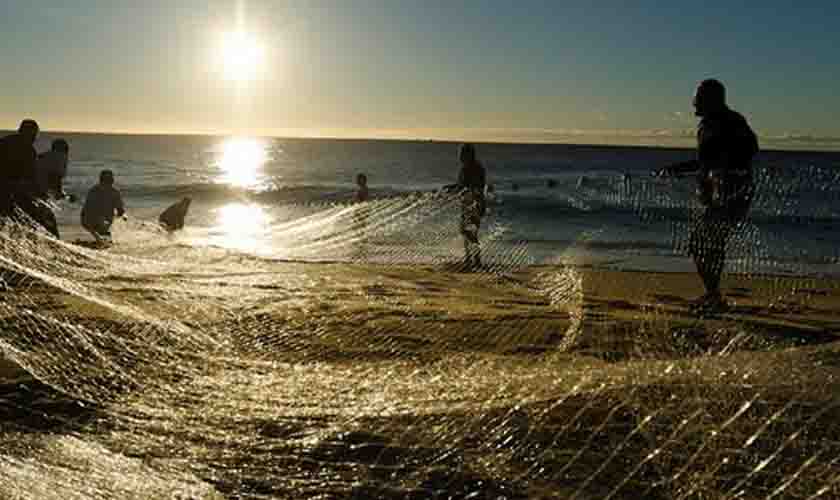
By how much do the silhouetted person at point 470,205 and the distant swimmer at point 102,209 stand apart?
16.7ft

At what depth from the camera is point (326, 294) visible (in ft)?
26.7

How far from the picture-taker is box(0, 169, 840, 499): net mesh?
348 cm

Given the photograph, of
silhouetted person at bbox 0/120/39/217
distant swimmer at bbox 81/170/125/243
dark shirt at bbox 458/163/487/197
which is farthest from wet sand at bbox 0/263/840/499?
distant swimmer at bbox 81/170/125/243

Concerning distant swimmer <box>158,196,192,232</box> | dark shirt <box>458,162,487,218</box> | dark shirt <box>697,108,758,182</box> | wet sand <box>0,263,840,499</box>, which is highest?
dark shirt <box>697,108,758,182</box>

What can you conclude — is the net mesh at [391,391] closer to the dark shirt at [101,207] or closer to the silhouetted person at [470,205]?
the silhouetted person at [470,205]

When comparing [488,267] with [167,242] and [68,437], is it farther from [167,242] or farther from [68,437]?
[68,437]

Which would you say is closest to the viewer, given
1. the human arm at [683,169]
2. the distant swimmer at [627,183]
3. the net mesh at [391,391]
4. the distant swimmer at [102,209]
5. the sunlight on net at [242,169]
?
the net mesh at [391,391]

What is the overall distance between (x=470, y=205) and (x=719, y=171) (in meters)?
3.91

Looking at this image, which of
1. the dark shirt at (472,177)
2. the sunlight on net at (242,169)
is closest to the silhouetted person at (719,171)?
the dark shirt at (472,177)

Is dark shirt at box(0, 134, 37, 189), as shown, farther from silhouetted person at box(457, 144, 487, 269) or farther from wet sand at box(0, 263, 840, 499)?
silhouetted person at box(457, 144, 487, 269)

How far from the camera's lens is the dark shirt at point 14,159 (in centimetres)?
868

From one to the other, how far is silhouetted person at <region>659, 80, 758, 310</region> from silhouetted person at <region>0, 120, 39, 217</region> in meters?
6.24

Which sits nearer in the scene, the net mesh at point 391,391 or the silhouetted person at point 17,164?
the net mesh at point 391,391

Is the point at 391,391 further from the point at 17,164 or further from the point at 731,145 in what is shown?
the point at 17,164
